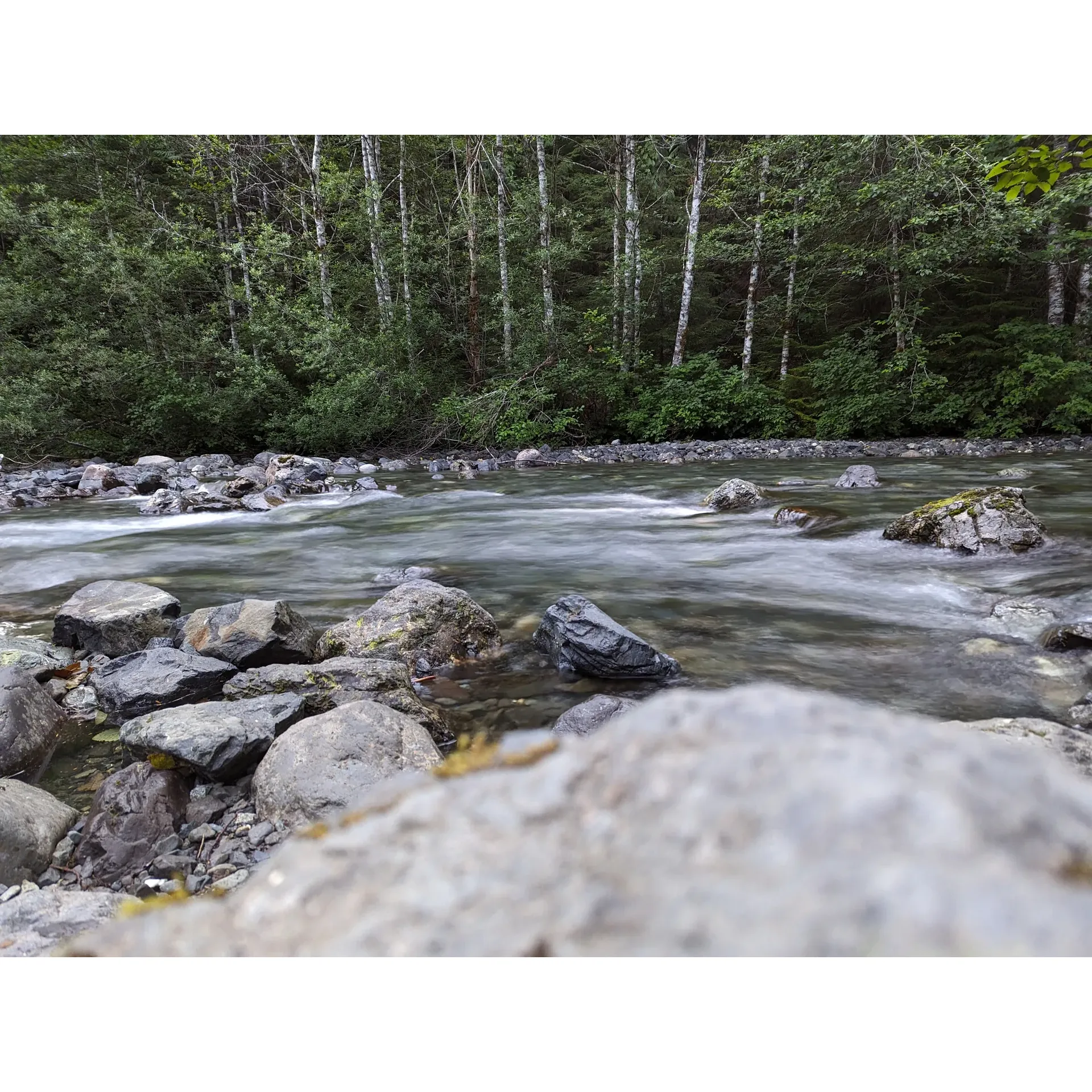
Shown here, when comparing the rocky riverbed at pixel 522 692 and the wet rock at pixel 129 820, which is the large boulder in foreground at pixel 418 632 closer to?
the rocky riverbed at pixel 522 692

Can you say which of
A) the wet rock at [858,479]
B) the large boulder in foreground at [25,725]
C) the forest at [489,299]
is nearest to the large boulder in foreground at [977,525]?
the wet rock at [858,479]

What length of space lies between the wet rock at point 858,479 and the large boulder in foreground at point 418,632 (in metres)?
8.10

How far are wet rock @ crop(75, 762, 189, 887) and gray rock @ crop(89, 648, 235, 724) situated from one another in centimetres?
70

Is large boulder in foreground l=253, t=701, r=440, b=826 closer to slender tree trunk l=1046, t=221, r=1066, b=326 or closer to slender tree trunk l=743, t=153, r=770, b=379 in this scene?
slender tree trunk l=743, t=153, r=770, b=379

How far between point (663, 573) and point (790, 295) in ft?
49.8

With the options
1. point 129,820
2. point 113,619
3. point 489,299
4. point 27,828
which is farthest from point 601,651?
point 489,299

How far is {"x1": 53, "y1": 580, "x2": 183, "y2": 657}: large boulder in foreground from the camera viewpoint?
14.6ft

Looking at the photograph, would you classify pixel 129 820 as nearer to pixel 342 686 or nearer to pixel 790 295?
pixel 342 686

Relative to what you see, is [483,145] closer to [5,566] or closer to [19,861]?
[5,566]

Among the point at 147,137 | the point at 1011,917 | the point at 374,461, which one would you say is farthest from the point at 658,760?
the point at 147,137

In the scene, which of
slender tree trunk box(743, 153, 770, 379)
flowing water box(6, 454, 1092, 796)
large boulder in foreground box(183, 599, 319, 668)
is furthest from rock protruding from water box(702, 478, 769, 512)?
slender tree trunk box(743, 153, 770, 379)

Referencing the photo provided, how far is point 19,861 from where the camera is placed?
7.93 feet

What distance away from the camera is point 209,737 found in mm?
2842

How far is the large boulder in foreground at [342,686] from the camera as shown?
11.2ft
